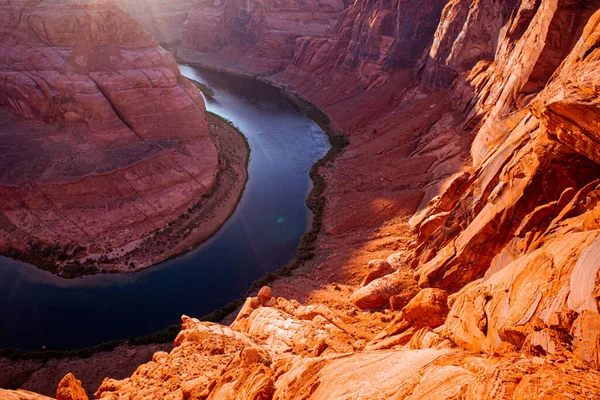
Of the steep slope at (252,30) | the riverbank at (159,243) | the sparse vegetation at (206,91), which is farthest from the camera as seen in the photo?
the steep slope at (252,30)

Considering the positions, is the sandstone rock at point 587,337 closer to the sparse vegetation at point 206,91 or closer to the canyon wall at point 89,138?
the canyon wall at point 89,138

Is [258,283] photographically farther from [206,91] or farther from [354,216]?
[206,91]

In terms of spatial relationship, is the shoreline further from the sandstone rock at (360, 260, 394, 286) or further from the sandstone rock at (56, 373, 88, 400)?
the sandstone rock at (56, 373, 88, 400)

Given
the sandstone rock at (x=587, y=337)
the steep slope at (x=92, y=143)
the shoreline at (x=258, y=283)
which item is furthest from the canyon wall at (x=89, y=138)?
the sandstone rock at (x=587, y=337)

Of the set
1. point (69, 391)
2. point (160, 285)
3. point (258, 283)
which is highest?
point (69, 391)

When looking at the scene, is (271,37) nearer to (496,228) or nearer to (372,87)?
(372,87)

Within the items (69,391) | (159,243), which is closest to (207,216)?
(159,243)
